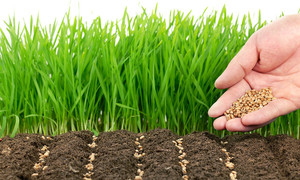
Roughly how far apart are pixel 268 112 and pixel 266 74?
35cm

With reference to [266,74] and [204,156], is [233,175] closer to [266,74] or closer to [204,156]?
[204,156]

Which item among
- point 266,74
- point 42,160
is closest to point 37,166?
point 42,160

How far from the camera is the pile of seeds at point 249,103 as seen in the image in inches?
88.1

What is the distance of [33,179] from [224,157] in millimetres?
879

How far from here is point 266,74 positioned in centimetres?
242

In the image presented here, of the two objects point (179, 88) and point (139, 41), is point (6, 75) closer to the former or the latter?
point (139, 41)

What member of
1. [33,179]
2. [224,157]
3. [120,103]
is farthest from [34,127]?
[224,157]

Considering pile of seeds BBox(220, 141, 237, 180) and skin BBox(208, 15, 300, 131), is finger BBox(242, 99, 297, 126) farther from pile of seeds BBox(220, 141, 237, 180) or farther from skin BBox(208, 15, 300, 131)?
pile of seeds BBox(220, 141, 237, 180)

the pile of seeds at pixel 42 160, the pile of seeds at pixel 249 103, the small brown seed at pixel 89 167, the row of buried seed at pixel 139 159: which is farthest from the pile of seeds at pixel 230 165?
the pile of seeds at pixel 42 160

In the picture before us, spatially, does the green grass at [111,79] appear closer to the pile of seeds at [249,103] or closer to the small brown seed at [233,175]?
the pile of seeds at [249,103]

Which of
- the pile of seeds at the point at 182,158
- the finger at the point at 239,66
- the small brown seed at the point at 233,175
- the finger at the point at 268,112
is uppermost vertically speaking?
the finger at the point at 239,66

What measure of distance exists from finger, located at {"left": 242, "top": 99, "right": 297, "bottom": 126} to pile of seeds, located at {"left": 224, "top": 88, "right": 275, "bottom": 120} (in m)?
0.07

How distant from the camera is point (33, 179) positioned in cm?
167

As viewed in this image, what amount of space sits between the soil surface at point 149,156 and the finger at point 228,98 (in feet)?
0.47
